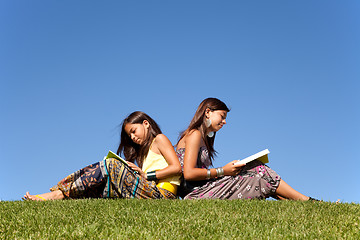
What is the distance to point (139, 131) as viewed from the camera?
7.38m

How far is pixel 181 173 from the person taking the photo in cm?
695

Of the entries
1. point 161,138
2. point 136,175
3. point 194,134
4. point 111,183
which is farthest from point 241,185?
point 111,183

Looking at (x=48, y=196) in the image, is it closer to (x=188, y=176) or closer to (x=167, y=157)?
(x=167, y=157)

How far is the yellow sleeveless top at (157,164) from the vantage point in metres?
7.03

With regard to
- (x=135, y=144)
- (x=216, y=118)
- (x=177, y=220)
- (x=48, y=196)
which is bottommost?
(x=177, y=220)

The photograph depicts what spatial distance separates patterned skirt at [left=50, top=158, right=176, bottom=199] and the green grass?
1.25 ft

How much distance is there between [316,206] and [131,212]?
297 centimetres

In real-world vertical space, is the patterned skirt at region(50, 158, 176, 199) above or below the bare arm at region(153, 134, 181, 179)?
below

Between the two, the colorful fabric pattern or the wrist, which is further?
the colorful fabric pattern

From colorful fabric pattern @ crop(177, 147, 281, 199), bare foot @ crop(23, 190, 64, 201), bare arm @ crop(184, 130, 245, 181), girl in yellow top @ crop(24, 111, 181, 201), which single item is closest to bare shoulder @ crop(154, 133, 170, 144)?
girl in yellow top @ crop(24, 111, 181, 201)

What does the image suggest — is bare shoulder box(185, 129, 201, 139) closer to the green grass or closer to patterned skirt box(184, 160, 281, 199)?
patterned skirt box(184, 160, 281, 199)

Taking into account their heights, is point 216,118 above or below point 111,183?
above

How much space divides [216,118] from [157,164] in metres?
1.38

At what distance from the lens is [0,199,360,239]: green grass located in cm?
438
